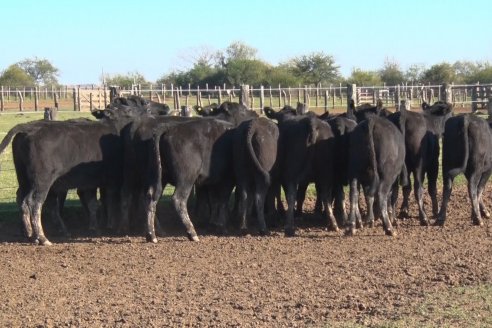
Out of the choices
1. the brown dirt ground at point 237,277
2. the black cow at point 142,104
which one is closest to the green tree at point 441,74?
the black cow at point 142,104

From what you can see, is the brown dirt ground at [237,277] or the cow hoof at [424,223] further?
the cow hoof at [424,223]

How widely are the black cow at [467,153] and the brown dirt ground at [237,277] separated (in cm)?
47

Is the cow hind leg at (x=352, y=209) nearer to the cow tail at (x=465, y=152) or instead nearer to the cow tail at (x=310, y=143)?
the cow tail at (x=310, y=143)

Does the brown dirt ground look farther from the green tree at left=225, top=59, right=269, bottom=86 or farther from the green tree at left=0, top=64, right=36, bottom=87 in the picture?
the green tree at left=0, top=64, right=36, bottom=87

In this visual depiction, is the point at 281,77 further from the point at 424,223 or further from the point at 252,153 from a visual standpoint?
the point at 252,153

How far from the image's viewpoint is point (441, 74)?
2894 inches

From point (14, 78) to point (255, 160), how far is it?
81588 mm

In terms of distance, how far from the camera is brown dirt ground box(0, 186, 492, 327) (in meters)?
7.33

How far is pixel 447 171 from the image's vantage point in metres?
12.5

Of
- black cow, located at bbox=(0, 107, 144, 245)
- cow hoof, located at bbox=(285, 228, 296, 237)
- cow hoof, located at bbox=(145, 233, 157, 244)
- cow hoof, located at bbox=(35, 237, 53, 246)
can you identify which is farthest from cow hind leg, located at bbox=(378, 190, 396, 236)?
cow hoof, located at bbox=(35, 237, 53, 246)

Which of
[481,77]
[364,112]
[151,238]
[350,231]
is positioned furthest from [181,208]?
[481,77]

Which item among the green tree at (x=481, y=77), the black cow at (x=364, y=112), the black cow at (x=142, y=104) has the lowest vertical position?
the black cow at (x=364, y=112)

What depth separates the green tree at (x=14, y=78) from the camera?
3455 inches

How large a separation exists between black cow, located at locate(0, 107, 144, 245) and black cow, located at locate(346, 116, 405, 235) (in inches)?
140
